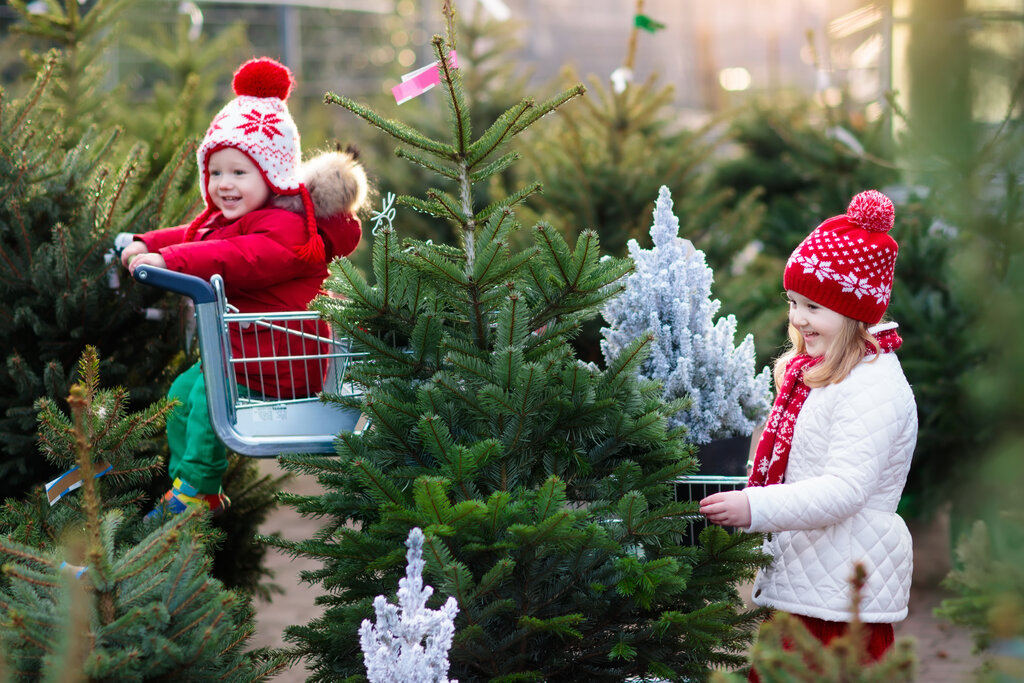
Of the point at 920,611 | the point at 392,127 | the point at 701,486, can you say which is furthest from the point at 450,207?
the point at 920,611

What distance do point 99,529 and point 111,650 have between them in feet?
0.94

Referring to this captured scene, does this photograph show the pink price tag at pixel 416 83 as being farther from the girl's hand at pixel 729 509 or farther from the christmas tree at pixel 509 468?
the girl's hand at pixel 729 509

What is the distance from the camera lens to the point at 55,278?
11.5 ft

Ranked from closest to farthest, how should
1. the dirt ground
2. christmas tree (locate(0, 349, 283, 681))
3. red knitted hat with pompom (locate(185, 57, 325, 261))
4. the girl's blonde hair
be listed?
christmas tree (locate(0, 349, 283, 681)) → the girl's blonde hair → red knitted hat with pompom (locate(185, 57, 325, 261)) → the dirt ground

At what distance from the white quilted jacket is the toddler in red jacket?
60.9 inches

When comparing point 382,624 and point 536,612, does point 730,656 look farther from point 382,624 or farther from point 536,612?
point 382,624

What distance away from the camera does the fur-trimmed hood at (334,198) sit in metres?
3.51

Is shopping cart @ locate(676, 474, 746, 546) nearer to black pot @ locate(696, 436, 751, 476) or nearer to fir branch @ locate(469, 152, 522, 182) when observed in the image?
black pot @ locate(696, 436, 751, 476)

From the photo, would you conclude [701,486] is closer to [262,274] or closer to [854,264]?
[854,264]

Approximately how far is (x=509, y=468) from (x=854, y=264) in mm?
1087

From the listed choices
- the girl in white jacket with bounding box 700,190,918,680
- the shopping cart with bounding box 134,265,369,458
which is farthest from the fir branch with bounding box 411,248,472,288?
the girl in white jacket with bounding box 700,190,918,680

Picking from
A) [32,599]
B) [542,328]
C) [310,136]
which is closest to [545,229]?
[542,328]

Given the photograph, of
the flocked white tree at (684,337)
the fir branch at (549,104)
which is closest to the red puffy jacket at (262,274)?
the fir branch at (549,104)

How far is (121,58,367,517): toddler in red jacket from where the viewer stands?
322 cm
